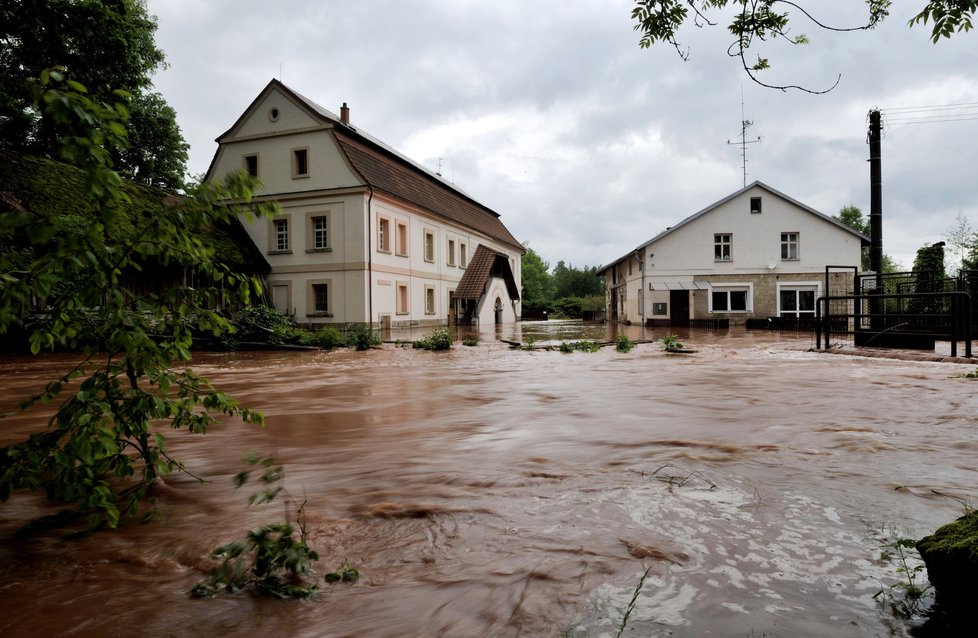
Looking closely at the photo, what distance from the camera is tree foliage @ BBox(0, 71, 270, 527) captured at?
7.66ft

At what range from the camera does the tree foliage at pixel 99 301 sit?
233 centimetres

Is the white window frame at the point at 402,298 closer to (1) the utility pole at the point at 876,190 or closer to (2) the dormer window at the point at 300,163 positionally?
(2) the dormer window at the point at 300,163

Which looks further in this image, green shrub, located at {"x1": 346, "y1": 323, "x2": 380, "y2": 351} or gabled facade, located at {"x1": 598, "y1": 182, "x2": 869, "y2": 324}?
gabled facade, located at {"x1": 598, "y1": 182, "x2": 869, "y2": 324}

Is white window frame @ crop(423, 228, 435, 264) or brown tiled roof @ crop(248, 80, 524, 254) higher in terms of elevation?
brown tiled roof @ crop(248, 80, 524, 254)

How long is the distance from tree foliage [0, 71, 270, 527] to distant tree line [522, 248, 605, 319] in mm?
50752

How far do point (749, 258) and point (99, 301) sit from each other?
1349 inches

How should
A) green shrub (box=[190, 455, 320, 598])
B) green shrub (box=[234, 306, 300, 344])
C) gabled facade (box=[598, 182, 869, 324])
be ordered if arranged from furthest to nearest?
gabled facade (box=[598, 182, 869, 324]) < green shrub (box=[234, 306, 300, 344]) < green shrub (box=[190, 455, 320, 598])

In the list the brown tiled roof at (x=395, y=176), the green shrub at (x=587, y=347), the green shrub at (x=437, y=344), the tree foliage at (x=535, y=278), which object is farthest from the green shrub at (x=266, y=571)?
the tree foliage at (x=535, y=278)

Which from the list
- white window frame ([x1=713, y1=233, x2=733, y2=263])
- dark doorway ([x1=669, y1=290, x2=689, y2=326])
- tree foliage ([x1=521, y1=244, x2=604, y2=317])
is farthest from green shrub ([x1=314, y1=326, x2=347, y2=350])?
tree foliage ([x1=521, y1=244, x2=604, y2=317])

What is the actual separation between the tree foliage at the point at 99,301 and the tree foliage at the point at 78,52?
17.3m

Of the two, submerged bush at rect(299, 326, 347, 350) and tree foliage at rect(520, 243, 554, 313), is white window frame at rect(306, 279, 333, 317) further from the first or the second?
tree foliage at rect(520, 243, 554, 313)

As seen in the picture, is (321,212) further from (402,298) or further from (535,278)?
(535,278)

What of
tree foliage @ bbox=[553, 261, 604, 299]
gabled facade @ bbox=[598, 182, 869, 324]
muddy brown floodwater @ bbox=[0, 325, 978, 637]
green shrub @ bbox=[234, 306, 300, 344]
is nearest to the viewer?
muddy brown floodwater @ bbox=[0, 325, 978, 637]

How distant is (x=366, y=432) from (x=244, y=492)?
215 centimetres
